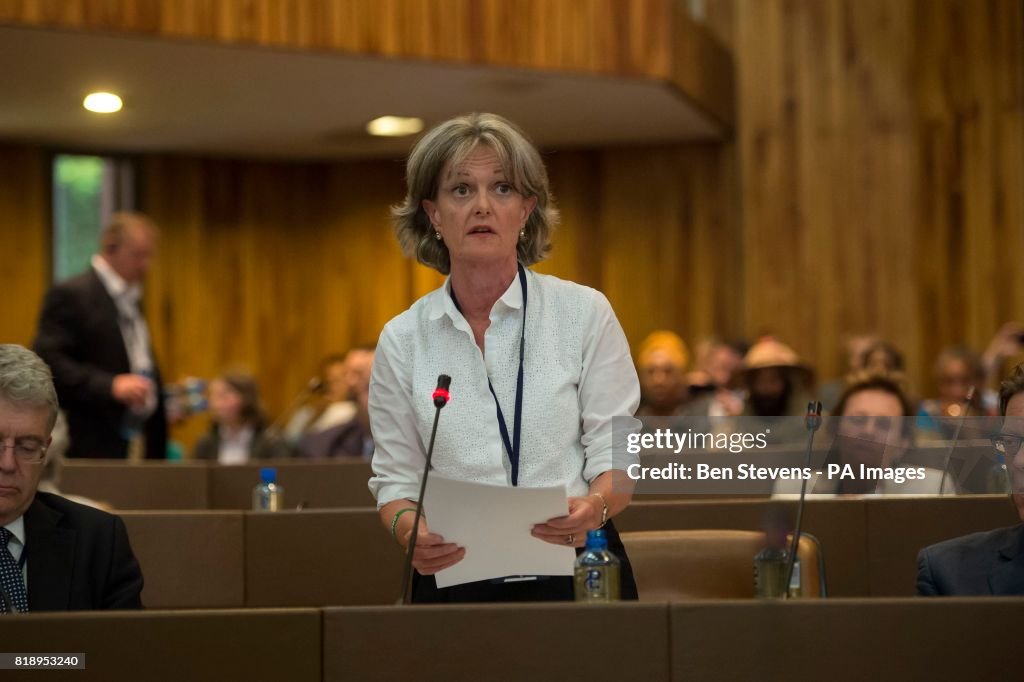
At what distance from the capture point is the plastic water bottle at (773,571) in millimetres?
2807

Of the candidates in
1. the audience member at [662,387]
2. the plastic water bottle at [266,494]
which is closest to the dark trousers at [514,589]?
the plastic water bottle at [266,494]

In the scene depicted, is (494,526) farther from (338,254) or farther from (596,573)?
(338,254)

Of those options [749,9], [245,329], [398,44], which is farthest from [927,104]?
[245,329]

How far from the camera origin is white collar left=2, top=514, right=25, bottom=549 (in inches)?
93.3

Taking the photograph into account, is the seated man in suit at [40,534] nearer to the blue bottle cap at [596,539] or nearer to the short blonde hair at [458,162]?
the short blonde hair at [458,162]

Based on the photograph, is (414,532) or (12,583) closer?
(414,532)

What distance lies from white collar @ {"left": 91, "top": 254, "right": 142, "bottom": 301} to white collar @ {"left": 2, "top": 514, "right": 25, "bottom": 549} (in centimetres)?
357

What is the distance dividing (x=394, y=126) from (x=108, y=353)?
3.17 metres

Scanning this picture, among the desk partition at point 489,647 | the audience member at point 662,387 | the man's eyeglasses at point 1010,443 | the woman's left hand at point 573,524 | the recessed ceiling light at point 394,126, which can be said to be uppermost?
the recessed ceiling light at point 394,126

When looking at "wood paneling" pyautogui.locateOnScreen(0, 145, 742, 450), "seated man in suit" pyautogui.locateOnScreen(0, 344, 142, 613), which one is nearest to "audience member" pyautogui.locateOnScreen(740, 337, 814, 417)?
"wood paneling" pyautogui.locateOnScreen(0, 145, 742, 450)

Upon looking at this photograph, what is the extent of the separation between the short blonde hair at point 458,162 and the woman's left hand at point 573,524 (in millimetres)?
472

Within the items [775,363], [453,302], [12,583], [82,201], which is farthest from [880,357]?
[82,201]

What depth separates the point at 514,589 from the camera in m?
2.22
